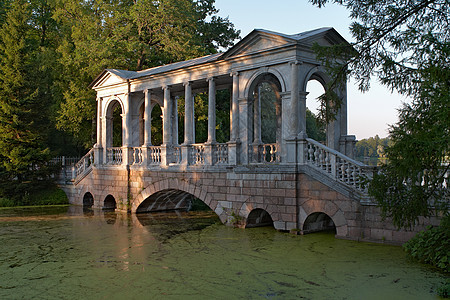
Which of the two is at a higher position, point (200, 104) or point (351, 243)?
point (200, 104)

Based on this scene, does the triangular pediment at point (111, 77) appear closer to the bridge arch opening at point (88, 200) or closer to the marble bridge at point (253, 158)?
the marble bridge at point (253, 158)

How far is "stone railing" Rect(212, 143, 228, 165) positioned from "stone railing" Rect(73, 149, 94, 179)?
806cm

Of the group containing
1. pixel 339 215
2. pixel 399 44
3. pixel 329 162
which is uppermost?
pixel 399 44

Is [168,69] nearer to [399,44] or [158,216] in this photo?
[158,216]

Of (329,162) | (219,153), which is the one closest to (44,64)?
(219,153)

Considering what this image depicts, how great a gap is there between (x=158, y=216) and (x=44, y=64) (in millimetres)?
13176

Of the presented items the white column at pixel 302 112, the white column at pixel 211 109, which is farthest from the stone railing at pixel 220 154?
the white column at pixel 302 112

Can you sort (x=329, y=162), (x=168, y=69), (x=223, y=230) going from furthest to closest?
(x=168, y=69) < (x=223, y=230) < (x=329, y=162)

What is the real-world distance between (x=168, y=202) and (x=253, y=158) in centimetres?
621

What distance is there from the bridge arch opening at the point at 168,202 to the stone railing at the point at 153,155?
3.91ft

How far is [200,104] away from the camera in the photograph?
Answer: 77.5 ft

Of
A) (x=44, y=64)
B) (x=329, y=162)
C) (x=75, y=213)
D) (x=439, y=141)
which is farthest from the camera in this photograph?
(x=44, y=64)

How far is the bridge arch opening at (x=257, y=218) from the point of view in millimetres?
14242

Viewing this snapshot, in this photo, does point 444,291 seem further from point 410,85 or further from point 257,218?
point 257,218
